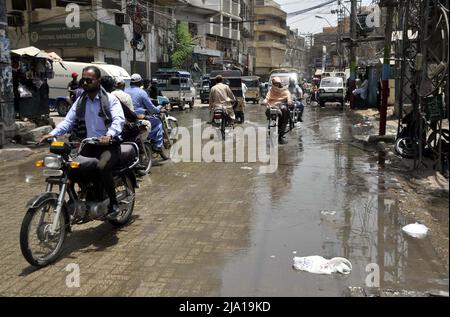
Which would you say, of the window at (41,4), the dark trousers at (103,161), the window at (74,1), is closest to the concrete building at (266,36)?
the window at (74,1)

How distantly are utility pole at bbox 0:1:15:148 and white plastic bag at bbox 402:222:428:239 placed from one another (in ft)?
32.6

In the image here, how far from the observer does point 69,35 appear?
28.3m

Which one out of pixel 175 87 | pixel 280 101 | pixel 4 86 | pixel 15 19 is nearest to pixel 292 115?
pixel 280 101

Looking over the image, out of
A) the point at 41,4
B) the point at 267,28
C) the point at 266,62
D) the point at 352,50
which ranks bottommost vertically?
the point at 352,50

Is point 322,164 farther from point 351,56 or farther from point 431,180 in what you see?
point 351,56

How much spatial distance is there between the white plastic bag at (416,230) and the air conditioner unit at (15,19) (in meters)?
28.8

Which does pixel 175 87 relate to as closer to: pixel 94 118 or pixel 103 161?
pixel 94 118

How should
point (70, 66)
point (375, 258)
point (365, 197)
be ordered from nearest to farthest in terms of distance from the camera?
1. point (375, 258)
2. point (365, 197)
3. point (70, 66)

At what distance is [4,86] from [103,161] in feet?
28.5

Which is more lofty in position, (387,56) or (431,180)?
(387,56)

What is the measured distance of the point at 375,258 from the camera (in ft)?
15.6

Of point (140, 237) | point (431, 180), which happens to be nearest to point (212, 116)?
point (431, 180)
